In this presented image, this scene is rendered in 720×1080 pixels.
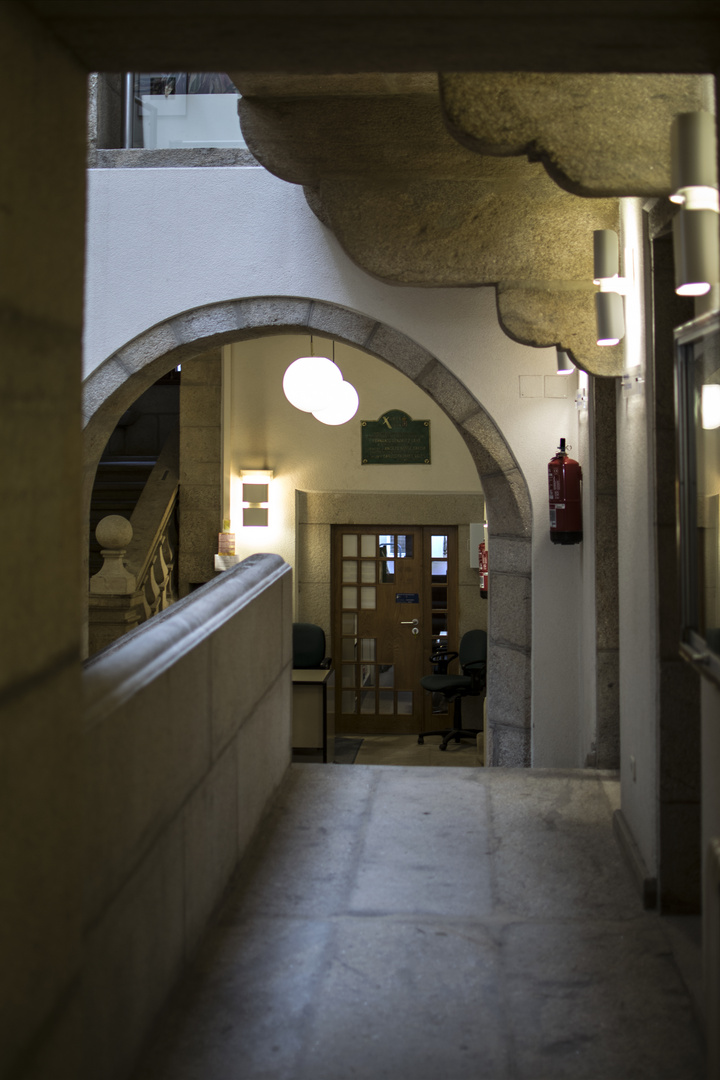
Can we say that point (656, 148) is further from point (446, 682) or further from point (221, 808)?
point (446, 682)

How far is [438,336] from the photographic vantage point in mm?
4480

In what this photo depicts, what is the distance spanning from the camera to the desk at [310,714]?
651 cm

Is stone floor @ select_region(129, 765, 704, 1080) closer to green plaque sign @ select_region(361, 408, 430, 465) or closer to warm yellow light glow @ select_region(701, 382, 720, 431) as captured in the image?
warm yellow light glow @ select_region(701, 382, 720, 431)

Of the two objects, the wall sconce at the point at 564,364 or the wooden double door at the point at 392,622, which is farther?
the wooden double door at the point at 392,622

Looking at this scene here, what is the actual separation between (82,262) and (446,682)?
21.9 feet

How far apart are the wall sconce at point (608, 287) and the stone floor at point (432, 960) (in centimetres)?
160

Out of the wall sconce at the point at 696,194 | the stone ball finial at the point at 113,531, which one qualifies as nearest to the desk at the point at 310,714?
the stone ball finial at the point at 113,531

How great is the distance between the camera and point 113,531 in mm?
6301

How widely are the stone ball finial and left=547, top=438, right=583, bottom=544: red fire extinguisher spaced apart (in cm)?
315

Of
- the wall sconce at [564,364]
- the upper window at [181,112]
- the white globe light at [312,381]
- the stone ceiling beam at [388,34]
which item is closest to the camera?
the stone ceiling beam at [388,34]

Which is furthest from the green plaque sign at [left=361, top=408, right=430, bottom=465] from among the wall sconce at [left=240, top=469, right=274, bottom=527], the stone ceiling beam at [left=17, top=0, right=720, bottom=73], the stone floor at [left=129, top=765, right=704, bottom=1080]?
the stone ceiling beam at [left=17, top=0, right=720, bottom=73]

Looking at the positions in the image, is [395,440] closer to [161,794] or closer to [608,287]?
[608,287]

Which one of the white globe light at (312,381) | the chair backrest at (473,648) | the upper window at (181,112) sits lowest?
the chair backrest at (473,648)

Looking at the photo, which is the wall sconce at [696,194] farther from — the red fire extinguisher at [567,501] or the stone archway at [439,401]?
the stone archway at [439,401]
